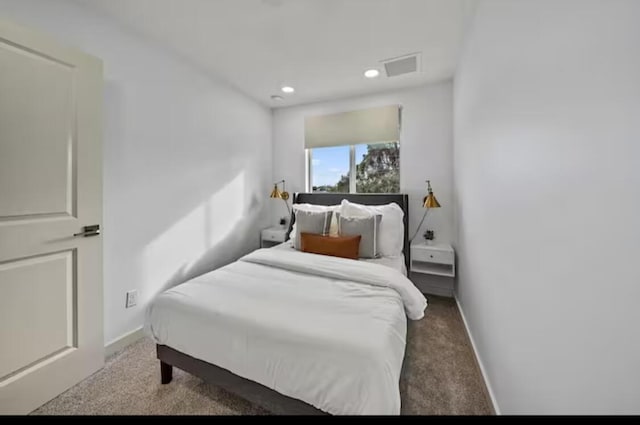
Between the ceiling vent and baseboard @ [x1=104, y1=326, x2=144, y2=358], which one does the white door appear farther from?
the ceiling vent

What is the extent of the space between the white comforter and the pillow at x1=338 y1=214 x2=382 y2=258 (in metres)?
0.61

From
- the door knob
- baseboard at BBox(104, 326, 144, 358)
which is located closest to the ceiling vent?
the door knob

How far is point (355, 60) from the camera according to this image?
2.31 metres

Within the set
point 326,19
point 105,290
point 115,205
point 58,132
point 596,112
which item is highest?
point 326,19

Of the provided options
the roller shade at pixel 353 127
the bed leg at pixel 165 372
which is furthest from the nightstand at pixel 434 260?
the bed leg at pixel 165 372

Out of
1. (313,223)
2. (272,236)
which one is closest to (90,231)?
(313,223)

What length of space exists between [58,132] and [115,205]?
0.64 m

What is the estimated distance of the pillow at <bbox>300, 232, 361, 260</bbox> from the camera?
7.21ft

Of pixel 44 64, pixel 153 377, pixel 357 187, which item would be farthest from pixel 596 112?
pixel 357 187

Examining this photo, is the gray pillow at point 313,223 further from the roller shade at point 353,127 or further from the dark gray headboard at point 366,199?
the roller shade at point 353,127

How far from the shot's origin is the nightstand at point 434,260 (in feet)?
8.22

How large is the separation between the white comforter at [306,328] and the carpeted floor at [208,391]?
10cm

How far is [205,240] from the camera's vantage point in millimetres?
2621

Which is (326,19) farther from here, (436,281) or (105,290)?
(436,281)
